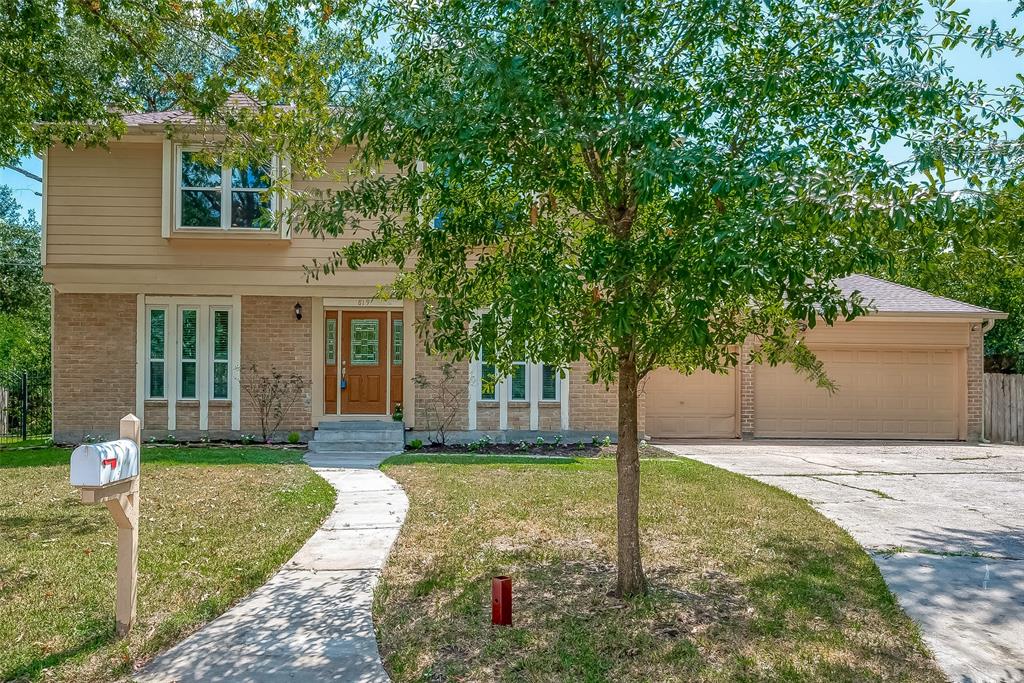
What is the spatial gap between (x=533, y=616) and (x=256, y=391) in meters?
10.2

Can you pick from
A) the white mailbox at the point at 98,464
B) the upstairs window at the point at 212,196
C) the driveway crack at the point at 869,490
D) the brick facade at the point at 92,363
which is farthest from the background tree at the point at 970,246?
the brick facade at the point at 92,363

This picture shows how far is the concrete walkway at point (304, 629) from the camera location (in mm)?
3838

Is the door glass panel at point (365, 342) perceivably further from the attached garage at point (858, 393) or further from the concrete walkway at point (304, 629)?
the concrete walkway at point (304, 629)

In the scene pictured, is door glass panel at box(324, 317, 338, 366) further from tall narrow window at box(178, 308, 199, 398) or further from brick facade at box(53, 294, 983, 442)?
tall narrow window at box(178, 308, 199, 398)

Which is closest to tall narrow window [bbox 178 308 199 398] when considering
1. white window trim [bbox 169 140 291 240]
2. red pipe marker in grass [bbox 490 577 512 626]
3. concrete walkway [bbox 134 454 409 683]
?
white window trim [bbox 169 140 291 240]

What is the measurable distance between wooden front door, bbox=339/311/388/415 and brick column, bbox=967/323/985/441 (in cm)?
1159

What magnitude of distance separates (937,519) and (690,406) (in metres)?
7.91

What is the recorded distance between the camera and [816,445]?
47.9ft

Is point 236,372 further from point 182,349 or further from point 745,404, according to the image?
point 745,404

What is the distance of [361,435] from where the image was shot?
13336mm

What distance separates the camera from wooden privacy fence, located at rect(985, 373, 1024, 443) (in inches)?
616

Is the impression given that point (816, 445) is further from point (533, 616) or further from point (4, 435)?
point (4, 435)

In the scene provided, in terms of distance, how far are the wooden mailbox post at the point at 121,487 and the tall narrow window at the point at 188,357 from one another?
33.1 ft

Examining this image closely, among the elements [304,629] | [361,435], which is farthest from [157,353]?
[304,629]
